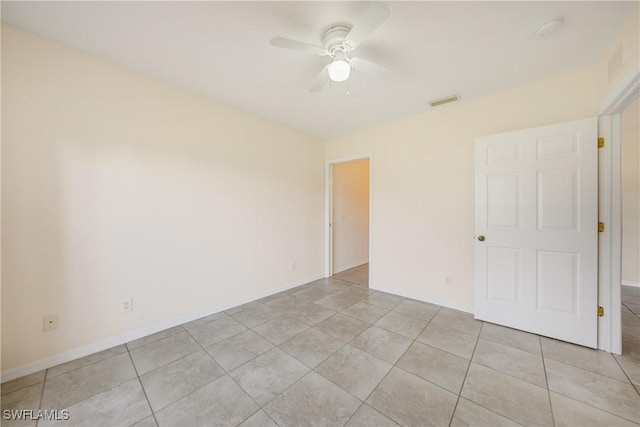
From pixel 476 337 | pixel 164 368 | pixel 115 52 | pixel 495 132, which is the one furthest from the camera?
pixel 495 132

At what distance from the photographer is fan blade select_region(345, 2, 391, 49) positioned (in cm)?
124

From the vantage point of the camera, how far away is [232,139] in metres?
2.90

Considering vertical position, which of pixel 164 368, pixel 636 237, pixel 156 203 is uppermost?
pixel 156 203

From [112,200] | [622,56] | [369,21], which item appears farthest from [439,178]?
[112,200]

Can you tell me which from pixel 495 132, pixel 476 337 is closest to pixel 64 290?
pixel 476 337

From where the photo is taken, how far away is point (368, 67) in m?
2.05

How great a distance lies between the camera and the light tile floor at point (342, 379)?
54.2 inches

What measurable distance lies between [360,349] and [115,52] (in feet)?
10.7

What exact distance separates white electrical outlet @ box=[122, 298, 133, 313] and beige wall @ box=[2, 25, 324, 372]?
0.12ft

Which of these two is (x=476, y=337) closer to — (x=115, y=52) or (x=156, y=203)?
(x=156, y=203)

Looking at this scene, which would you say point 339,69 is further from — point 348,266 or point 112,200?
point 348,266

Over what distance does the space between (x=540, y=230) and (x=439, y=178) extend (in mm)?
1120

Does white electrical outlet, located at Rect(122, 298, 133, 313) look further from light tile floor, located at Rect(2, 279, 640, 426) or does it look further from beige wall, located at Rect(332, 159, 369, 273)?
beige wall, located at Rect(332, 159, 369, 273)

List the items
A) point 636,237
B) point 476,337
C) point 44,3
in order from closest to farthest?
point 44,3, point 476,337, point 636,237
